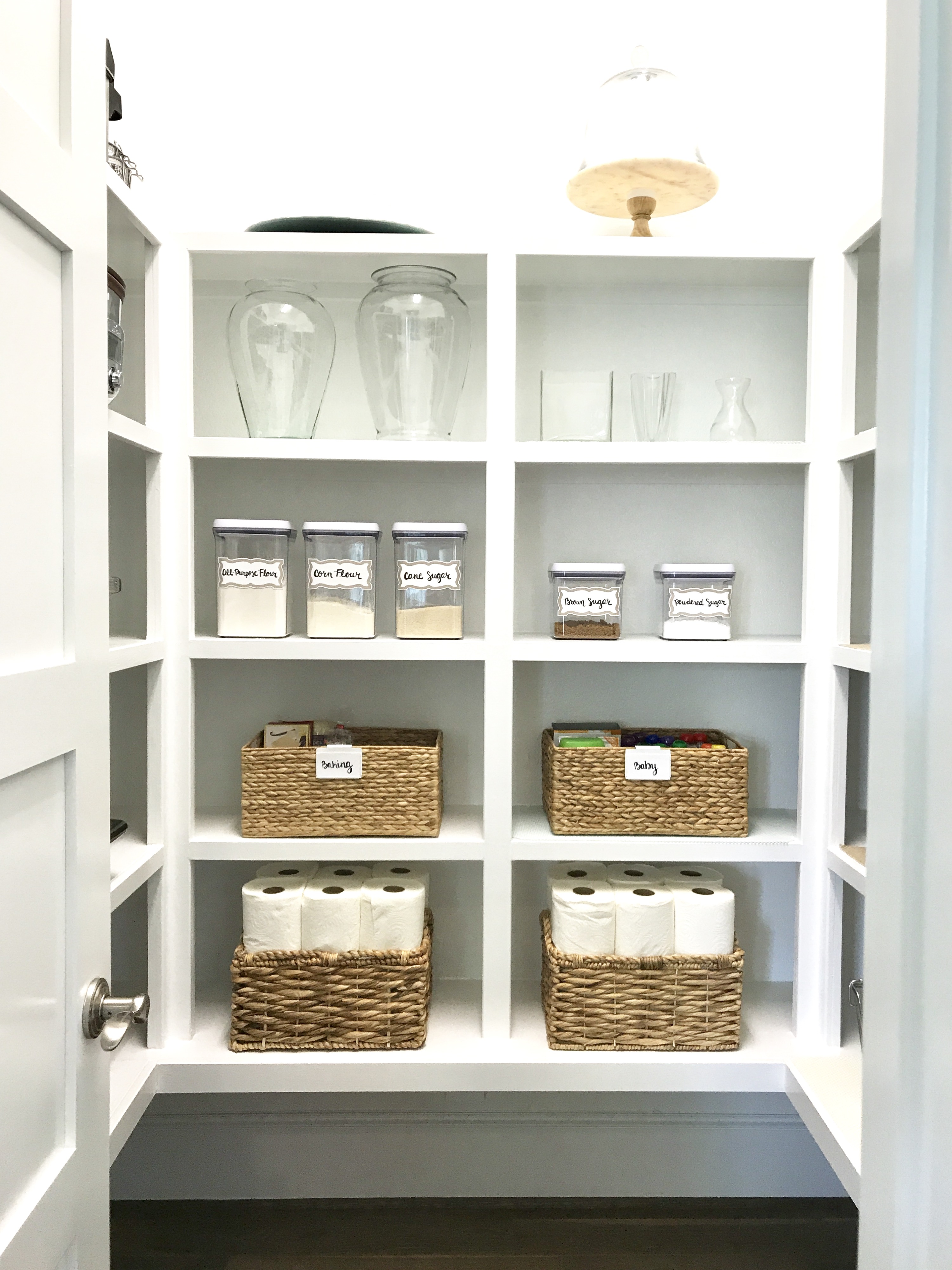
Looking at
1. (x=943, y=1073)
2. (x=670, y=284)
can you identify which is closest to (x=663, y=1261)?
(x=943, y=1073)

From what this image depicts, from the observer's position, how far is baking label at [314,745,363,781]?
5.81ft

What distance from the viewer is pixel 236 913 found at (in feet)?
6.73

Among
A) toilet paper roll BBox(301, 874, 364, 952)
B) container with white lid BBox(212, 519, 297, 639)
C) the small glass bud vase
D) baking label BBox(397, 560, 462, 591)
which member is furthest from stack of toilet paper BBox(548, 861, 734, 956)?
the small glass bud vase

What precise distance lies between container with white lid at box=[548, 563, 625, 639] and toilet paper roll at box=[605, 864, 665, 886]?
476 millimetres

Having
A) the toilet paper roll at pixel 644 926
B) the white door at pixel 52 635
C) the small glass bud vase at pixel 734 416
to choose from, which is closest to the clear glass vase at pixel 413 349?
the small glass bud vase at pixel 734 416

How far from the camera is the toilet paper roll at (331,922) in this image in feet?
5.76

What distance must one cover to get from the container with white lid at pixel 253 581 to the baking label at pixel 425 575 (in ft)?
0.74

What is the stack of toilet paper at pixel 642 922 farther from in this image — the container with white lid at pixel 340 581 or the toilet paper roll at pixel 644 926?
the container with white lid at pixel 340 581

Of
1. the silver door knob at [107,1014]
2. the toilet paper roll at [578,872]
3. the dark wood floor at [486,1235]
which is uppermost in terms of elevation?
the silver door knob at [107,1014]

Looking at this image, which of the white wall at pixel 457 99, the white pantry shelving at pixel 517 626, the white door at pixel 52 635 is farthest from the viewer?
the white wall at pixel 457 99

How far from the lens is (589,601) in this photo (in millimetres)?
1804

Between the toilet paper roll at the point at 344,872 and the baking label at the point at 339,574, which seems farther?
the toilet paper roll at the point at 344,872

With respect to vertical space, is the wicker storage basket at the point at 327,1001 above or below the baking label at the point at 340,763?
below

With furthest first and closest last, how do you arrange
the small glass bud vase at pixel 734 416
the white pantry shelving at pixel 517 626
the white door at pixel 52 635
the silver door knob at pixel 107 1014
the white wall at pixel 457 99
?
the white wall at pixel 457 99
the small glass bud vase at pixel 734 416
the white pantry shelving at pixel 517 626
the silver door knob at pixel 107 1014
the white door at pixel 52 635
